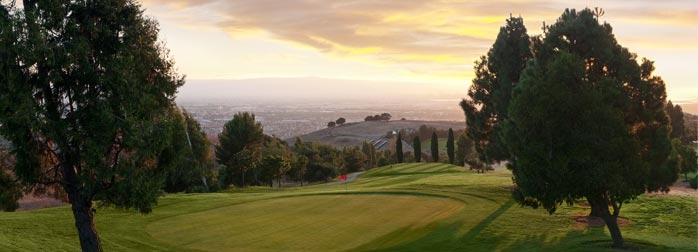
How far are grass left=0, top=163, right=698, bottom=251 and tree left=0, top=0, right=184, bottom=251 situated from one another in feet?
15.4

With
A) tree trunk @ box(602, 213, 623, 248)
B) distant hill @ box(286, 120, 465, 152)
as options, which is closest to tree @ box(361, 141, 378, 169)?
distant hill @ box(286, 120, 465, 152)

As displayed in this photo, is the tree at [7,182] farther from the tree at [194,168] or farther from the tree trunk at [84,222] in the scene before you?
the tree at [194,168]

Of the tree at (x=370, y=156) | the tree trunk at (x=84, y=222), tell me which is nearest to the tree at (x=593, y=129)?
the tree trunk at (x=84, y=222)

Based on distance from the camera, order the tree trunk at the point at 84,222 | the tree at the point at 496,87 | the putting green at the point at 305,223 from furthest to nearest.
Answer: the tree at the point at 496,87 < the putting green at the point at 305,223 < the tree trunk at the point at 84,222

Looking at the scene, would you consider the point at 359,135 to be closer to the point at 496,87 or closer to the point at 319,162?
the point at 319,162

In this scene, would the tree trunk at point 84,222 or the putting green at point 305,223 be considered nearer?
the tree trunk at point 84,222

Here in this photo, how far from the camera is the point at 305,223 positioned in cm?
2639

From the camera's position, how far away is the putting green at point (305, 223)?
73.2 ft

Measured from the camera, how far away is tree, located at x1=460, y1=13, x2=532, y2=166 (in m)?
34.5

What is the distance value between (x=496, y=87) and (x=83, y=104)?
2979 centimetres

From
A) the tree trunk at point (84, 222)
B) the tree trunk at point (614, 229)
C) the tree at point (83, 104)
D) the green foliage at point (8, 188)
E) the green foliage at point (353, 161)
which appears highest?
the tree at point (83, 104)

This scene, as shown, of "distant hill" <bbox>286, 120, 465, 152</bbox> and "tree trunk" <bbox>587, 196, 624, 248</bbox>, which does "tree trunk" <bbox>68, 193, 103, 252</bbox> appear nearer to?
"tree trunk" <bbox>587, 196, 624, 248</bbox>

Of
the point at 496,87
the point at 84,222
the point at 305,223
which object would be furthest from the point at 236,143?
the point at 84,222

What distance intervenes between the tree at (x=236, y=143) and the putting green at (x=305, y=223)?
33693 mm
